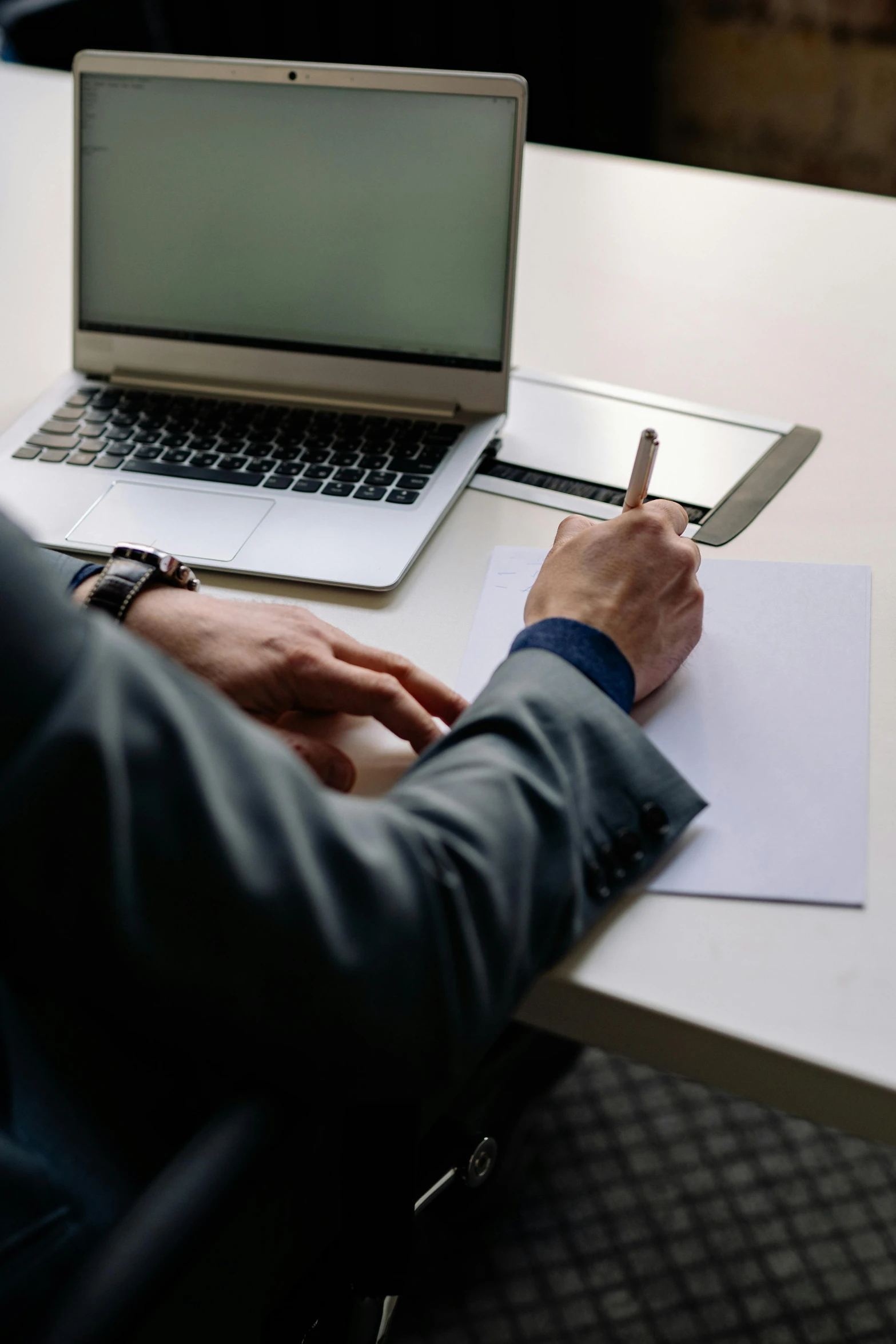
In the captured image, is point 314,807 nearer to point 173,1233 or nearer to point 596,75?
point 173,1233

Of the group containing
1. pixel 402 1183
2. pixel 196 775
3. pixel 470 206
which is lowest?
pixel 402 1183

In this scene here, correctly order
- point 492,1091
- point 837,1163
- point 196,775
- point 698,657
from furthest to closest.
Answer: point 837,1163
point 492,1091
point 698,657
point 196,775

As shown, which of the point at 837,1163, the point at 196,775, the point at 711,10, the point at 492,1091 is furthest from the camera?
the point at 711,10

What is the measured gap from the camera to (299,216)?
958mm

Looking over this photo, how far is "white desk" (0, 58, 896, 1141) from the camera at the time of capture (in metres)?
0.56

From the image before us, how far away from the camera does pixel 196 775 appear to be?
45 centimetres

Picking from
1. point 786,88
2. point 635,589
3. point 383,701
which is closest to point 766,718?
point 635,589

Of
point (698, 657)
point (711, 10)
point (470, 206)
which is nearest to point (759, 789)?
point (698, 657)

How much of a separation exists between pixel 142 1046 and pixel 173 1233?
14cm

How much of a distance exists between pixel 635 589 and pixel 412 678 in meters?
0.14

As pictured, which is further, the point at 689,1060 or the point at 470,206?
the point at 470,206

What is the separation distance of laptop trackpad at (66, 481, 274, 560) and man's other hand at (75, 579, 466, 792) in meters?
0.09

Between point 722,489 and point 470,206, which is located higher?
point 470,206

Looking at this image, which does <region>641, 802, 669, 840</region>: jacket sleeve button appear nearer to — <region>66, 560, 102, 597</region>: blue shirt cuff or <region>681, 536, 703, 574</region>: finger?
<region>681, 536, 703, 574</region>: finger
